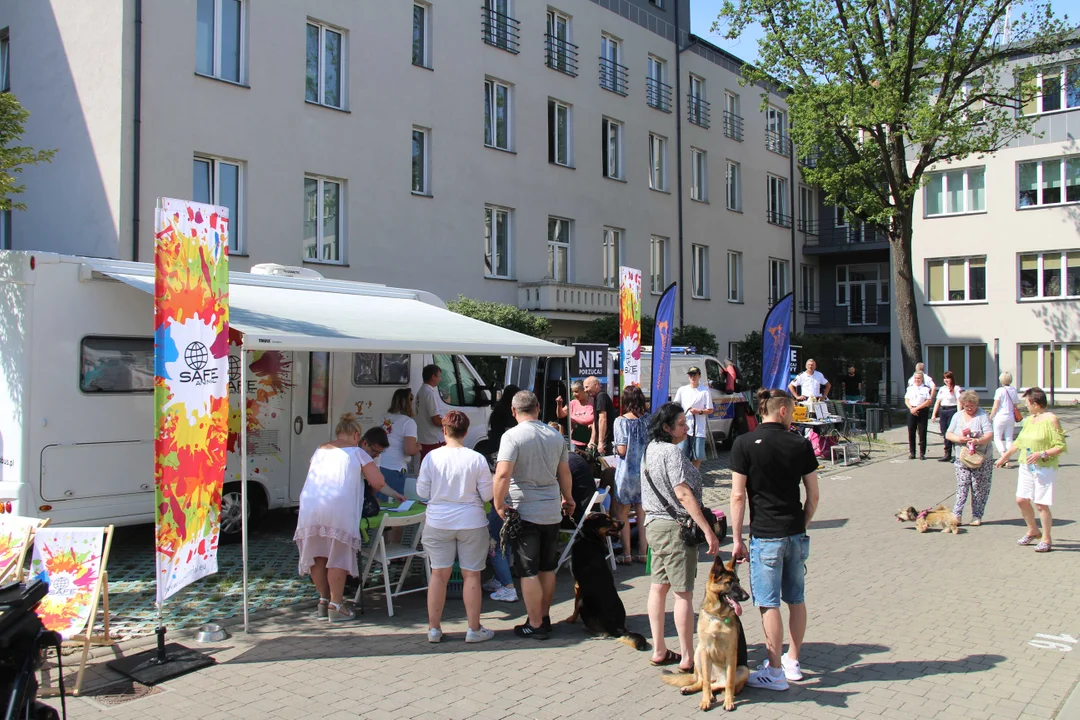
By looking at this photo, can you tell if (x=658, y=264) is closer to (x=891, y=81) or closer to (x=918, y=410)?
(x=891, y=81)

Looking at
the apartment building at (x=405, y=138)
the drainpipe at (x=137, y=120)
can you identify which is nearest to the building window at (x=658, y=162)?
the apartment building at (x=405, y=138)

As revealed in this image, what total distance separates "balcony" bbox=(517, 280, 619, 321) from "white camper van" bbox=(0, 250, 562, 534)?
11.1 m

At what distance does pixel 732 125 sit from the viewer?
29500mm

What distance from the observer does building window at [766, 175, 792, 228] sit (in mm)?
31938

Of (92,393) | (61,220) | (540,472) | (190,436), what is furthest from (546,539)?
(61,220)

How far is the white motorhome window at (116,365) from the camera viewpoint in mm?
7457

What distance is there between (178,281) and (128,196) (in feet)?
30.6

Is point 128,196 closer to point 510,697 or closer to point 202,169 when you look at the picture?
point 202,169

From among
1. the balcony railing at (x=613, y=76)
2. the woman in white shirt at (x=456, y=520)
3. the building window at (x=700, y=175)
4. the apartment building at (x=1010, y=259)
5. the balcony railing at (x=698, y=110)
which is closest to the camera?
the woman in white shirt at (x=456, y=520)

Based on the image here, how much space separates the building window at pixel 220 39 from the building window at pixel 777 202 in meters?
21.3

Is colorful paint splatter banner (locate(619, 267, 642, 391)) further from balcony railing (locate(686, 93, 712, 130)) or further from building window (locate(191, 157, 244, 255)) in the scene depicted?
balcony railing (locate(686, 93, 712, 130))

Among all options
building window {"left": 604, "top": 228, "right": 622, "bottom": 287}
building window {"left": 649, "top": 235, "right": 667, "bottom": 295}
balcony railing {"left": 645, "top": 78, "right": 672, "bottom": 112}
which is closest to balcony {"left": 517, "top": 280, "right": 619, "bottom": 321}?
building window {"left": 604, "top": 228, "right": 622, "bottom": 287}

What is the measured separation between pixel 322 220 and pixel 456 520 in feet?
A: 39.8

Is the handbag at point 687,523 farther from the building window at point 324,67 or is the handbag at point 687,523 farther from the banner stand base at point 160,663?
the building window at point 324,67
